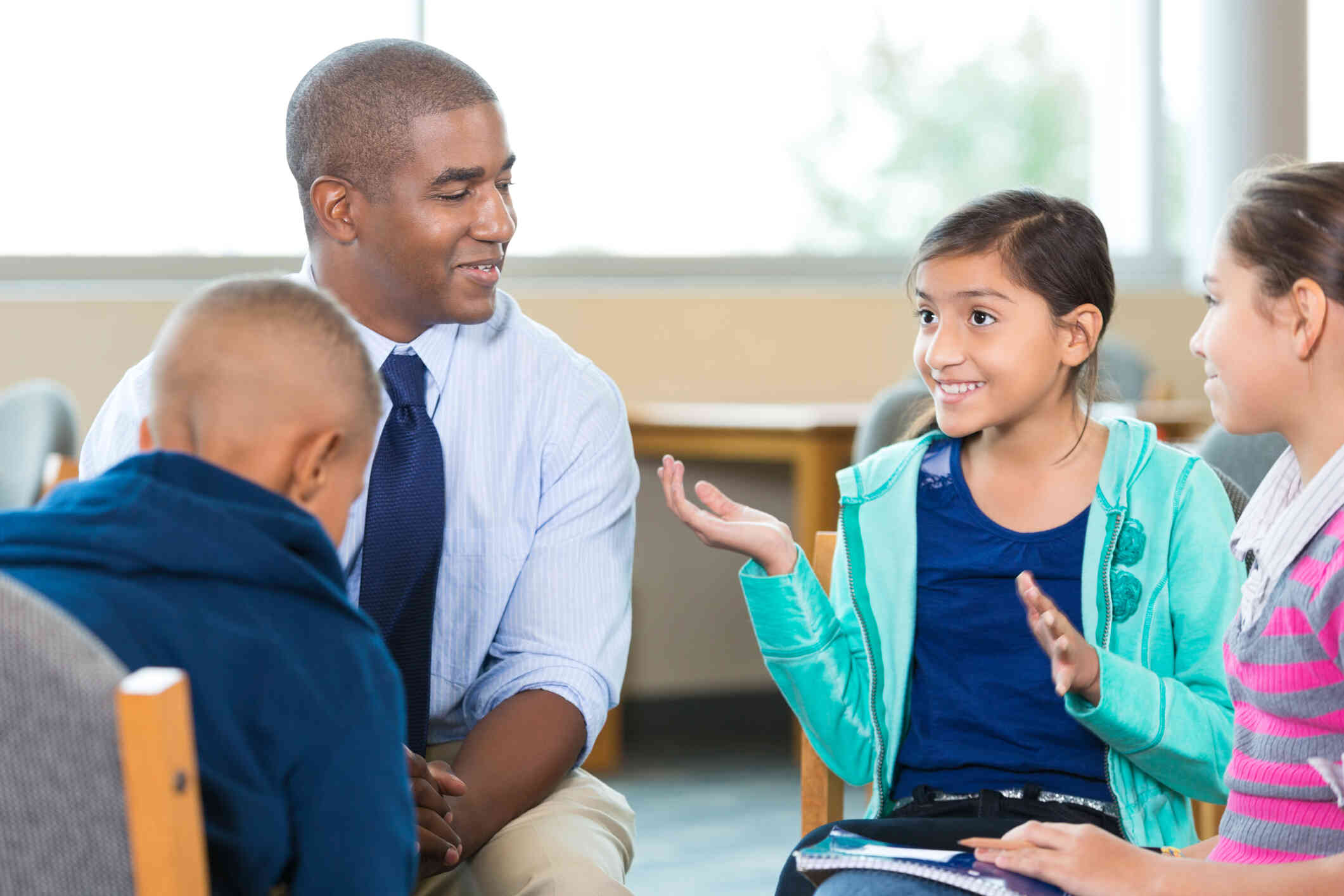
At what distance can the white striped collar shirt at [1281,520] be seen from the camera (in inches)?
44.7

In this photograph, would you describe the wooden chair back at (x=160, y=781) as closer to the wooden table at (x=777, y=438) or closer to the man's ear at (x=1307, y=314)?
the man's ear at (x=1307, y=314)

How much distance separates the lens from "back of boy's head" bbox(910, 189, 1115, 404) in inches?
59.2

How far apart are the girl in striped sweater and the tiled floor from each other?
1611 mm

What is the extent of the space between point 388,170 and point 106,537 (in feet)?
2.55

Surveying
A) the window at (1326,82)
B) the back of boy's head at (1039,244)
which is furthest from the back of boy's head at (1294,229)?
the window at (1326,82)

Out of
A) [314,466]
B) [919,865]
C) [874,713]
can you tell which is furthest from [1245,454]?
[314,466]

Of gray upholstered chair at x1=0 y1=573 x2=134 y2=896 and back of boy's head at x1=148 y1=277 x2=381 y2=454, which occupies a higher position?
back of boy's head at x1=148 y1=277 x2=381 y2=454

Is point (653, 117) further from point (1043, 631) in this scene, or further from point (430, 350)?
point (1043, 631)

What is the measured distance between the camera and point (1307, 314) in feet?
3.77

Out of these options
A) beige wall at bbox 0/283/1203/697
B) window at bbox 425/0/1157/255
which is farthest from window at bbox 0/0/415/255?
beige wall at bbox 0/283/1203/697

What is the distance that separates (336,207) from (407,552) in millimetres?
435

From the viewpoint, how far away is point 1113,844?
44.0 inches

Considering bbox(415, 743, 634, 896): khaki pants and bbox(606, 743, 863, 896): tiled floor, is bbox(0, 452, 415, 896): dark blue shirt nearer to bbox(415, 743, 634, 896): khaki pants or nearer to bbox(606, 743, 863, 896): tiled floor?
bbox(415, 743, 634, 896): khaki pants

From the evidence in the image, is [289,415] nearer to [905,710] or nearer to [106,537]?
[106,537]
